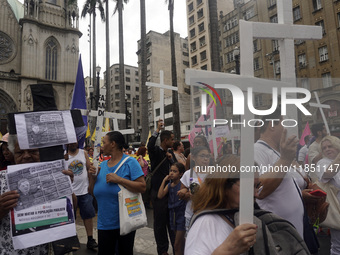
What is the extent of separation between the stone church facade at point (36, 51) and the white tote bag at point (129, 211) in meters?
32.8

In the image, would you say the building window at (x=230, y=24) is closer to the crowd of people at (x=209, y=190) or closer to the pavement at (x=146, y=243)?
the pavement at (x=146, y=243)

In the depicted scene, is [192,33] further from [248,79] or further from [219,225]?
[219,225]

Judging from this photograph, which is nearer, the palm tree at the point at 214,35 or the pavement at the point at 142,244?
the pavement at the point at 142,244

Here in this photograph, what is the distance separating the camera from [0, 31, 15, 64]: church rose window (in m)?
32.9

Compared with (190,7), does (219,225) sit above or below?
below

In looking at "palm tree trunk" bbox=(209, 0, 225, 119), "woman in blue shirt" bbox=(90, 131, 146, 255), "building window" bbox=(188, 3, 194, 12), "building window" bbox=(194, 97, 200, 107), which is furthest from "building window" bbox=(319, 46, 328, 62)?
"building window" bbox=(188, 3, 194, 12)

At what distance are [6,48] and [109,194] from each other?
3776 centimetres

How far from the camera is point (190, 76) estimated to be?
141 cm

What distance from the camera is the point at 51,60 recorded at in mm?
35031

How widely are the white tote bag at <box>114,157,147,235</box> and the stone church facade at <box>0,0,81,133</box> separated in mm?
32765

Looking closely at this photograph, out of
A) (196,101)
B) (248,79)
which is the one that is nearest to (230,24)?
(196,101)

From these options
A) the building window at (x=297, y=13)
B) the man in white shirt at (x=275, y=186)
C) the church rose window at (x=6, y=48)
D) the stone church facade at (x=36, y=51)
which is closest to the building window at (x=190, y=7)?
the stone church facade at (x=36, y=51)

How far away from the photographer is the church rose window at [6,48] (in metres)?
32.9

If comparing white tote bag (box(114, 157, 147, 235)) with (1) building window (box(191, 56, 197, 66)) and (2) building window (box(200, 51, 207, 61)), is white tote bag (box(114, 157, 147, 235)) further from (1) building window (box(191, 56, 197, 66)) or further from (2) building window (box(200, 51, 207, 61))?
(1) building window (box(191, 56, 197, 66))
